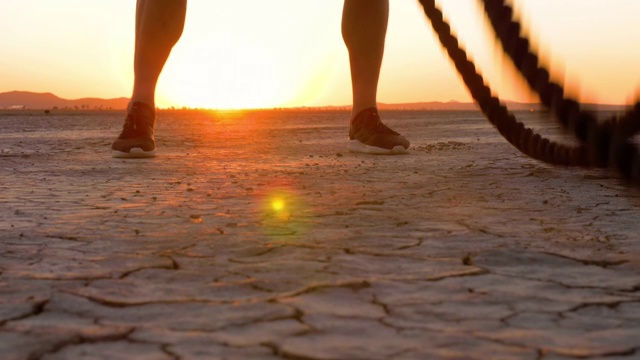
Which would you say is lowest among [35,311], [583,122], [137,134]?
[35,311]

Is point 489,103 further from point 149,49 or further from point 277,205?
point 149,49

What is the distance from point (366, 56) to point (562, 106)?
6.90 ft

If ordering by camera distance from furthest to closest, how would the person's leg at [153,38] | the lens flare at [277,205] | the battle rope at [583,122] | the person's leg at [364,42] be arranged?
the person's leg at [364,42] < the person's leg at [153,38] < the lens flare at [277,205] < the battle rope at [583,122]

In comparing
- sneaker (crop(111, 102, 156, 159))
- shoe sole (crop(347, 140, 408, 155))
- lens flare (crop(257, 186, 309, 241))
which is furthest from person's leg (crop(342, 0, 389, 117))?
lens flare (crop(257, 186, 309, 241))

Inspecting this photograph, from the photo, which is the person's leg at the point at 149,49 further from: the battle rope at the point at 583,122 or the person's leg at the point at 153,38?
the battle rope at the point at 583,122

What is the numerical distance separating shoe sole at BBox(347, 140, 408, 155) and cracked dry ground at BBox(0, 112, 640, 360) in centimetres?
92

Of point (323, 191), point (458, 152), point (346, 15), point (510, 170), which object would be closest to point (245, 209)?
point (323, 191)

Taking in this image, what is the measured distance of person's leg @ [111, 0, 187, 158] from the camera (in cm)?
316

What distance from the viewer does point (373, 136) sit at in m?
3.44

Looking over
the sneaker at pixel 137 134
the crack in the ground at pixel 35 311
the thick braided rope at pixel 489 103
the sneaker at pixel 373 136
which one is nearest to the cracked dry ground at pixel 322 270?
the crack in the ground at pixel 35 311

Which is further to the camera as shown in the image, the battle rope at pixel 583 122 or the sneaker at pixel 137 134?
the sneaker at pixel 137 134

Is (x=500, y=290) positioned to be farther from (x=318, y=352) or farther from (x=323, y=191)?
A: (x=323, y=191)

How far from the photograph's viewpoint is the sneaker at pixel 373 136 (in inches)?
133

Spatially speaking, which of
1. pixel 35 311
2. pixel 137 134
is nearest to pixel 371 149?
pixel 137 134
